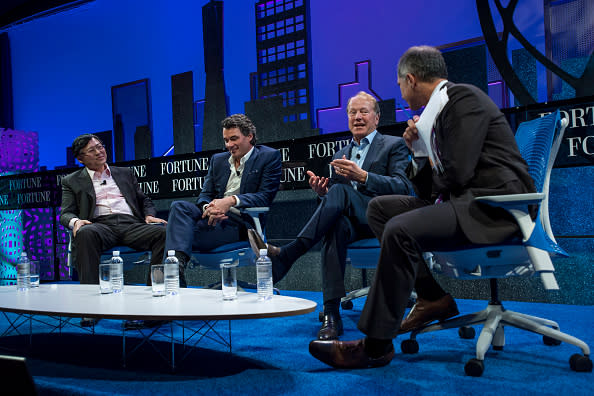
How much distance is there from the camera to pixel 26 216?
18.9 feet

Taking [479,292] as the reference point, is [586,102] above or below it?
above

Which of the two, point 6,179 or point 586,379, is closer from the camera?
point 586,379

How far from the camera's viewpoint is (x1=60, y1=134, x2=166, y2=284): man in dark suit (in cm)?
320

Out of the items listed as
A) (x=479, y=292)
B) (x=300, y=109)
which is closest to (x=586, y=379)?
→ (x=479, y=292)

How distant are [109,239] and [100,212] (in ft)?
1.25

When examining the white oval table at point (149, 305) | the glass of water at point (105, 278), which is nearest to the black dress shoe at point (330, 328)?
the white oval table at point (149, 305)

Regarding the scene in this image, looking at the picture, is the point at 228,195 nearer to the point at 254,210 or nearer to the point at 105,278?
the point at 254,210

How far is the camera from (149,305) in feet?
6.27

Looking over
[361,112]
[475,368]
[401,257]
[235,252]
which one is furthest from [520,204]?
[235,252]

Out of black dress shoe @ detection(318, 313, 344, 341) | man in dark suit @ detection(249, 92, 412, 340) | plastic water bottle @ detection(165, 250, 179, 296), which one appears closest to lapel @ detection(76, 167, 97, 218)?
plastic water bottle @ detection(165, 250, 179, 296)

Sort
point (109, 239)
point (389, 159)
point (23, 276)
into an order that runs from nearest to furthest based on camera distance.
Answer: point (23, 276) < point (389, 159) < point (109, 239)

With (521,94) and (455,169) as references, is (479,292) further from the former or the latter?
(455,169)

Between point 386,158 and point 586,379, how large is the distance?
1.54 m

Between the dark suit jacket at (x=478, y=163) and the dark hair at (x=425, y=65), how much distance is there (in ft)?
0.50
